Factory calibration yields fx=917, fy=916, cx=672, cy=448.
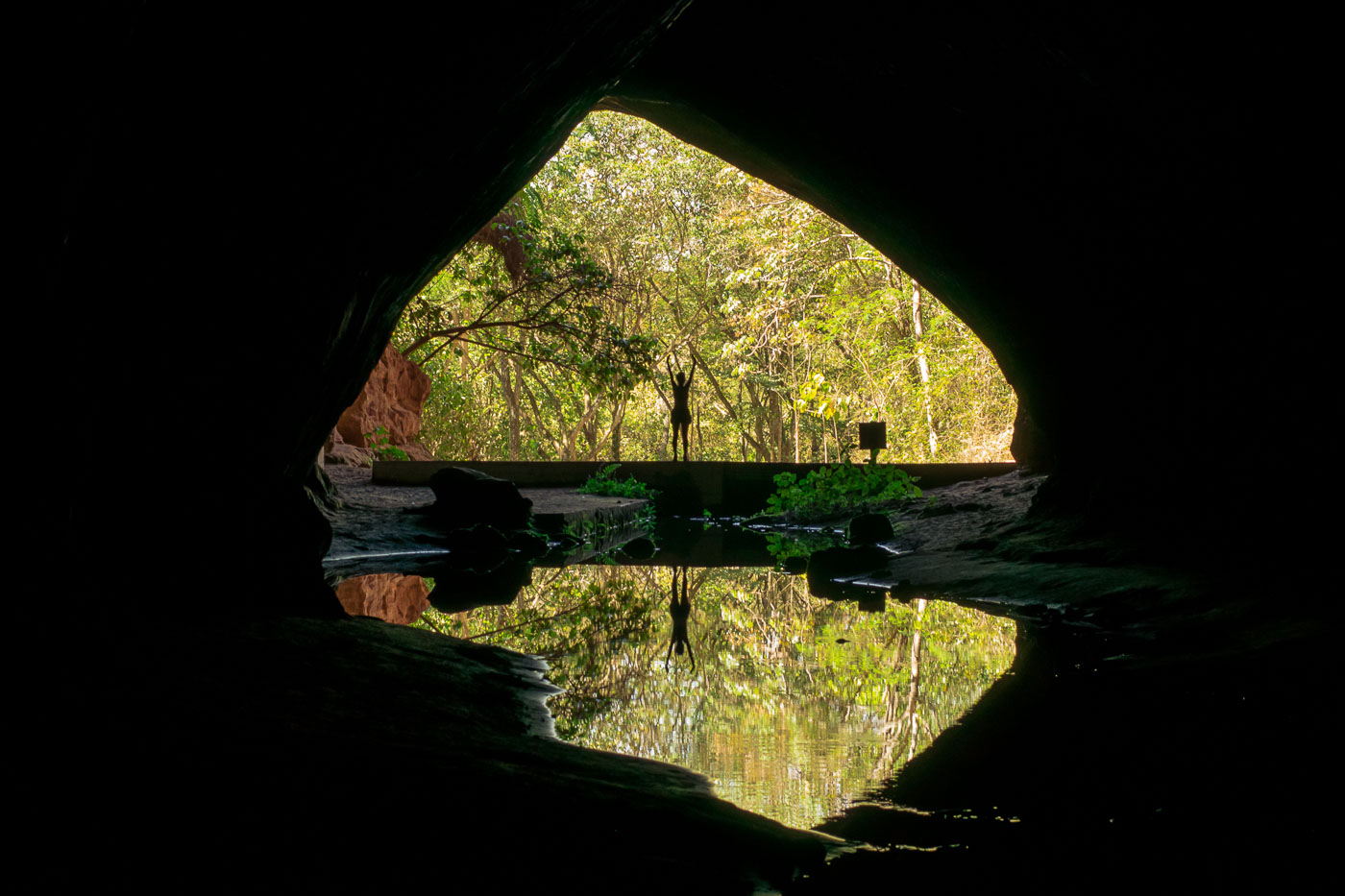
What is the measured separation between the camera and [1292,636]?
3.82 meters

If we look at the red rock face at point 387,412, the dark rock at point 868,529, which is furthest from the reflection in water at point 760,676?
the red rock face at point 387,412

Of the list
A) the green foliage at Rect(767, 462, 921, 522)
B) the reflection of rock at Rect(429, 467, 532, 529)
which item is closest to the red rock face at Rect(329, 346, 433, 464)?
the reflection of rock at Rect(429, 467, 532, 529)

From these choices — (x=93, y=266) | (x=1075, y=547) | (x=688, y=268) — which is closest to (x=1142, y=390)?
(x=1075, y=547)

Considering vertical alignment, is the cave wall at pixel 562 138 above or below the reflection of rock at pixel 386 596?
above

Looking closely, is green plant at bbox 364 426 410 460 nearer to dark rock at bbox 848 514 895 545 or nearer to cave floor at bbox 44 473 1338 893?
dark rock at bbox 848 514 895 545

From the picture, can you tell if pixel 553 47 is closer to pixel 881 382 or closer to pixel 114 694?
pixel 114 694

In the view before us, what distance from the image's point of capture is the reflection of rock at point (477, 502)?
928cm

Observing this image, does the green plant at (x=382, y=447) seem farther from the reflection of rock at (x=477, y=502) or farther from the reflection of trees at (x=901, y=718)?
the reflection of trees at (x=901, y=718)

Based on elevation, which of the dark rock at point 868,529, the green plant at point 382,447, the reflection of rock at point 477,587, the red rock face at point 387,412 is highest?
the red rock face at point 387,412

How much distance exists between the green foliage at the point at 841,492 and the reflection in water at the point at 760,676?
18.1 feet

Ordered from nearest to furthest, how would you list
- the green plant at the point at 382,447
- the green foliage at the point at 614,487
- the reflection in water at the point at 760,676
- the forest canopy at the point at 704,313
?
the reflection in water at the point at 760,676
the green foliage at the point at 614,487
the green plant at the point at 382,447
the forest canopy at the point at 704,313

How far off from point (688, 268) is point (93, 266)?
74.8ft

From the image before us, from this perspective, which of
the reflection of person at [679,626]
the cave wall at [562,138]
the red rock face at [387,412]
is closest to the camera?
the cave wall at [562,138]

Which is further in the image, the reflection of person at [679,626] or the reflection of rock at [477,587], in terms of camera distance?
the reflection of rock at [477,587]
